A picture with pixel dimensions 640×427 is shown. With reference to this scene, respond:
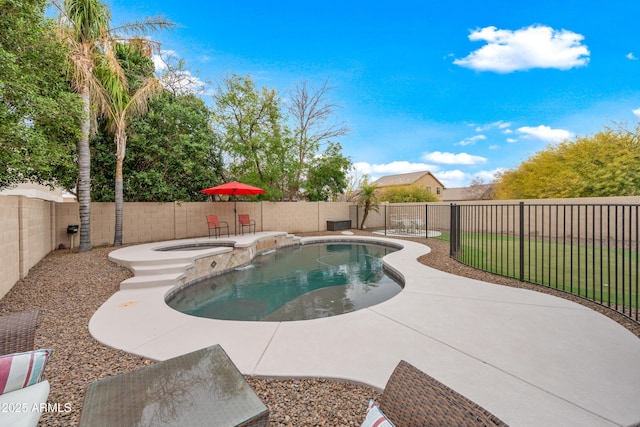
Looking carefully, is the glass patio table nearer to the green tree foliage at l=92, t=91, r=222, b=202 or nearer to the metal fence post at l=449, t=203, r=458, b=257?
the metal fence post at l=449, t=203, r=458, b=257

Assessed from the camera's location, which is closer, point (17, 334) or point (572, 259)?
point (17, 334)

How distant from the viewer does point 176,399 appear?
1.26 metres

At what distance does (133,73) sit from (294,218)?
8.72 metres

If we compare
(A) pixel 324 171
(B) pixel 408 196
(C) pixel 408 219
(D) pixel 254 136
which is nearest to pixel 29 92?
(D) pixel 254 136

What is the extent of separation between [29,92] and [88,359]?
479cm

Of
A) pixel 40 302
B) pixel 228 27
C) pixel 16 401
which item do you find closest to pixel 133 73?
pixel 228 27

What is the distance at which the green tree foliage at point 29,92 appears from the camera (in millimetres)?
4137

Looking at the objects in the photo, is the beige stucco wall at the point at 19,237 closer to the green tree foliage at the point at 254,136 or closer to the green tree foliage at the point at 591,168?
the green tree foliage at the point at 254,136

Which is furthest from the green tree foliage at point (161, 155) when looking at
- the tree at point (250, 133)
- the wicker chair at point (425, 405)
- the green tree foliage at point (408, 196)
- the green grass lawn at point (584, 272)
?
the green tree foliage at point (408, 196)

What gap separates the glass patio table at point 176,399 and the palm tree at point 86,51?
7.17 m

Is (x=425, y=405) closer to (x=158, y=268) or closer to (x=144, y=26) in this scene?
(x=158, y=268)

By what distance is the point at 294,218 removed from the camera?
13430mm

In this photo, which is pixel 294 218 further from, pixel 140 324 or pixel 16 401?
pixel 16 401

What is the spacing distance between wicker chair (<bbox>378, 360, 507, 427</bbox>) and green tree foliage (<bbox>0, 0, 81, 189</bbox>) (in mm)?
6016
